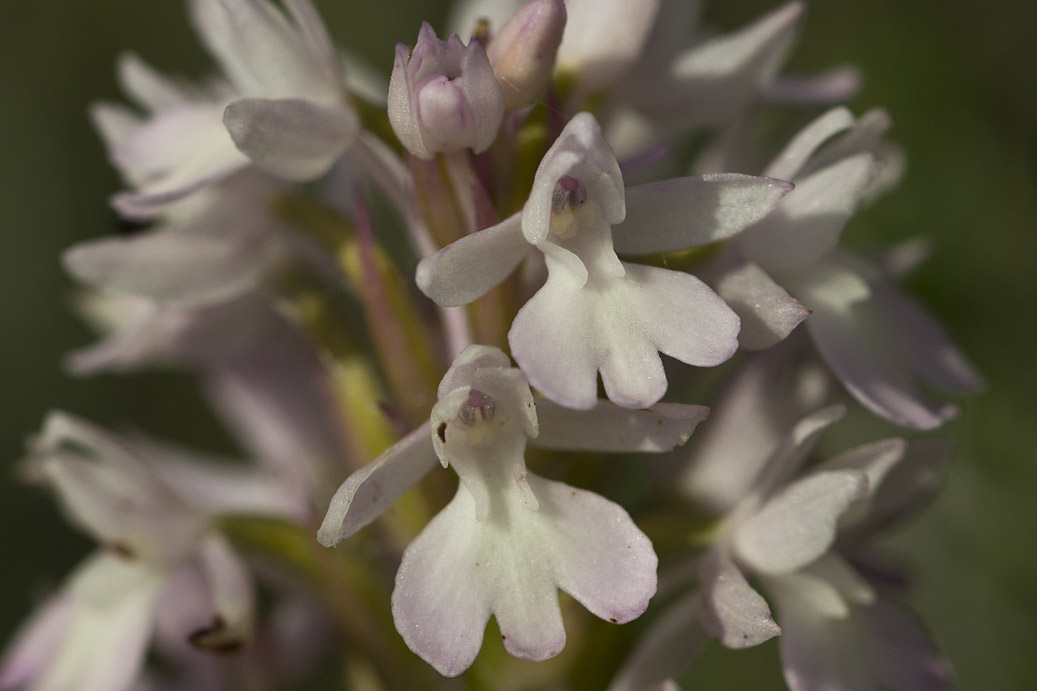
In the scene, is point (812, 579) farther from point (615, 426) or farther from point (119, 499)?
point (119, 499)

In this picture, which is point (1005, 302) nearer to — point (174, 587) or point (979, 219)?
point (979, 219)

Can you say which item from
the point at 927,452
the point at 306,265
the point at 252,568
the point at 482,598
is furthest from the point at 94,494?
the point at 927,452

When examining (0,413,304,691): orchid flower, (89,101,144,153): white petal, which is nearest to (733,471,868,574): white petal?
(0,413,304,691): orchid flower

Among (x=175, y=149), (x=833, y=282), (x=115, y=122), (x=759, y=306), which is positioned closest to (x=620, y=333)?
(x=759, y=306)

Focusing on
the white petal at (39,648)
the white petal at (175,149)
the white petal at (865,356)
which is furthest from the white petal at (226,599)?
the white petal at (865,356)

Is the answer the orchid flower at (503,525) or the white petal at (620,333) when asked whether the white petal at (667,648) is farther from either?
the white petal at (620,333)

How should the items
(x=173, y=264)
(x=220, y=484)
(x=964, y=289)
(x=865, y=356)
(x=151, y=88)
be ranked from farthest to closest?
(x=964, y=289) < (x=220, y=484) < (x=151, y=88) < (x=173, y=264) < (x=865, y=356)
